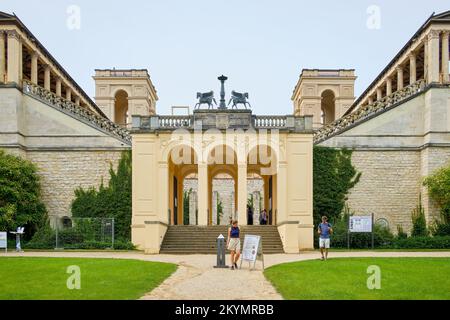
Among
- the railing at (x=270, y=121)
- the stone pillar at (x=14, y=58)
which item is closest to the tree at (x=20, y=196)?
the stone pillar at (x=14, y=58)

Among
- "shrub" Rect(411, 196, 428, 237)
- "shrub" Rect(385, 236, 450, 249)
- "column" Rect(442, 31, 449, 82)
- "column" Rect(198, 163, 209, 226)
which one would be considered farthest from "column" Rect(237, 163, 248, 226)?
"column" Rect(442, 31, 449, 82)

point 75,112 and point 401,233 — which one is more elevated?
point 75,112

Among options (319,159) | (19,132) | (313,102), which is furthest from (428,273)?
(313,102)

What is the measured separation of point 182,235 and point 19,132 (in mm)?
12110

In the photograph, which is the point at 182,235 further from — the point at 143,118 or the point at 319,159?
the point at 319,159

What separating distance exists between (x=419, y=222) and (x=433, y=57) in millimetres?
9581

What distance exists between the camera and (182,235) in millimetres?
30531

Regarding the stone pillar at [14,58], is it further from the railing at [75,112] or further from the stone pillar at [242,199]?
the stone pillar at [242,199]

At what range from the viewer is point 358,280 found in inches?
605

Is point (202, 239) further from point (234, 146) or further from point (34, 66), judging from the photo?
point (34, 66)

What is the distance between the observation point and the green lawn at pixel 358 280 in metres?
13.0

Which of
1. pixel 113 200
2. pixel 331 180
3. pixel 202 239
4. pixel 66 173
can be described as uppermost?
pixel 66 173

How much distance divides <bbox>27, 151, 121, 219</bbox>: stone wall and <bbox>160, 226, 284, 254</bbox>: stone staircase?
282 inches

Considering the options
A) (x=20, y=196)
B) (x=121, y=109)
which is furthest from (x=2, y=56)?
(x=121, y=109)
